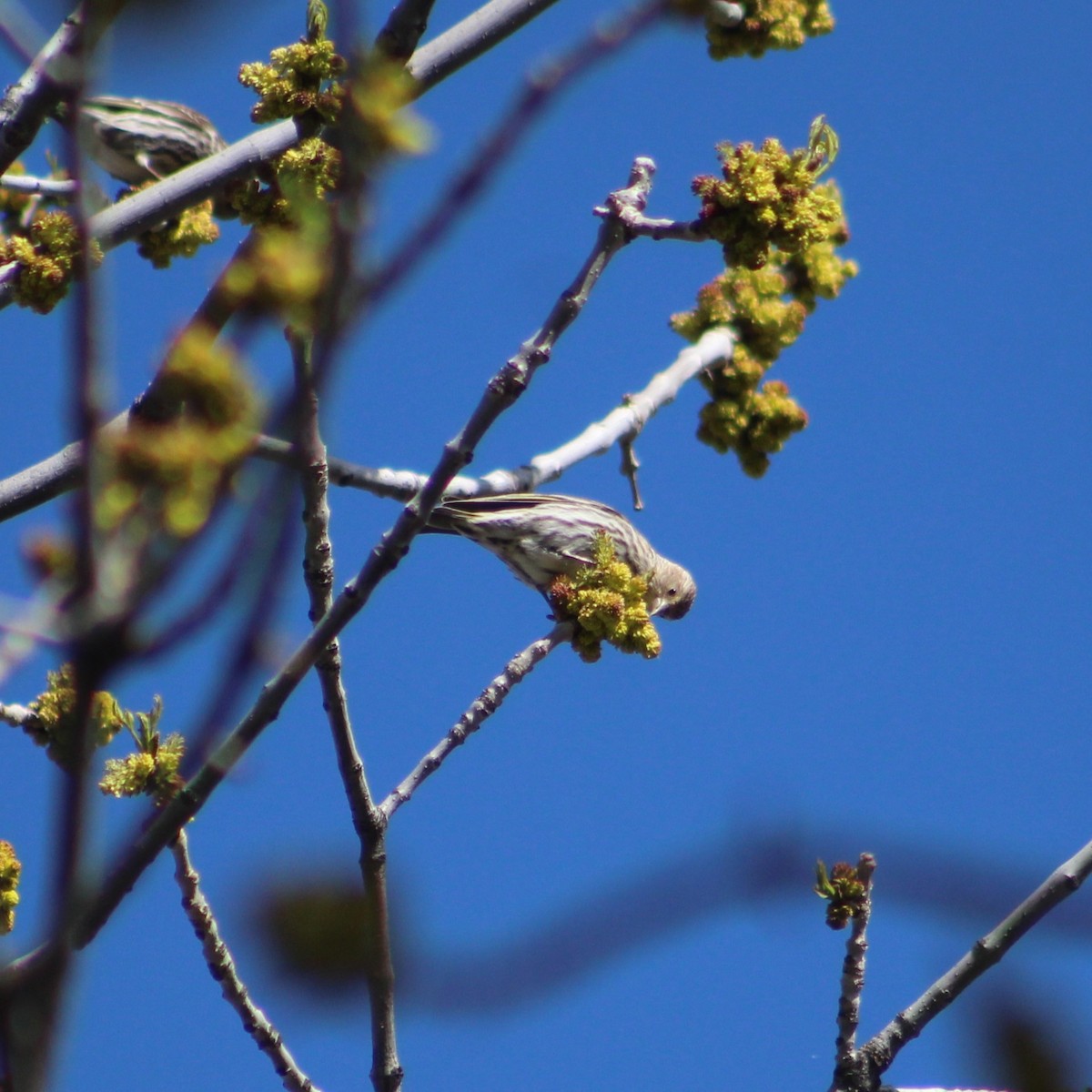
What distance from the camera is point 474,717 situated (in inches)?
156

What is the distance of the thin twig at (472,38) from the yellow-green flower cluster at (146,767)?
2395mm

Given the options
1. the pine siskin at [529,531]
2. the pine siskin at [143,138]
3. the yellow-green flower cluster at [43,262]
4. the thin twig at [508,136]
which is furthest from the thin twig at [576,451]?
the pine siskin at [143,138]

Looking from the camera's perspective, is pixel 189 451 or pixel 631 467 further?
pixel 631 467

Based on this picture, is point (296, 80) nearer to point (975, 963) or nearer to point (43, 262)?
point (43, 262)

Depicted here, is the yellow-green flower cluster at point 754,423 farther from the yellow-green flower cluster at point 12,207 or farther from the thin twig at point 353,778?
the yellow-green flower cluster at point 12,207

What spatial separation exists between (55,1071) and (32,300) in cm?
400

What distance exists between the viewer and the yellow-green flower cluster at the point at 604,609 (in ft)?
15.2

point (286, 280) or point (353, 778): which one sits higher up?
point (353, 778)

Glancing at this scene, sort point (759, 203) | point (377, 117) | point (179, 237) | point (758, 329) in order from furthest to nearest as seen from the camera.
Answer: point (758, 329)
point (179, 237)
point (759, 203)
point (377, 117)

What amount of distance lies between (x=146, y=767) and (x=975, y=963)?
2.28 m

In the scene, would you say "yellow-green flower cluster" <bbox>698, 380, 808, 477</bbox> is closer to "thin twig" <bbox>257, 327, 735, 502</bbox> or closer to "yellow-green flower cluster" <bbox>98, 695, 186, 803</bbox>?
"thin twig" <bbox>257, 327, 735, 502</bbox>

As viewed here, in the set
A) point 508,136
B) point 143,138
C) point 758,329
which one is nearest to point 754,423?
point 758,329

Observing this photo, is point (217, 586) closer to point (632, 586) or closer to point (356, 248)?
point (356, 248)

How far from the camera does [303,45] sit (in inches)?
161
